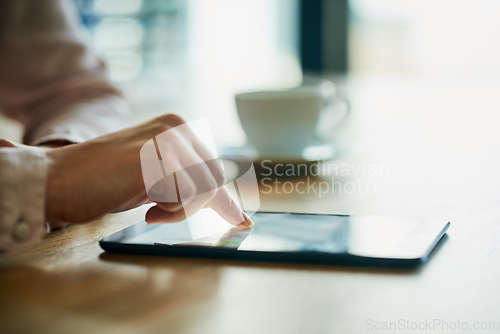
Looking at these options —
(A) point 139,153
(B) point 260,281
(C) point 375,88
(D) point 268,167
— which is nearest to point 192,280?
(B) point 260,281

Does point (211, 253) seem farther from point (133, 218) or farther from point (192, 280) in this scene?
point (133, 218)

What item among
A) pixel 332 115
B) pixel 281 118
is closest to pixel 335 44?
pixel 332 115

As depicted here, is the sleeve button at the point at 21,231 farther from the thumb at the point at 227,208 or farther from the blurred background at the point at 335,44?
the blurred background at the point at 335,44

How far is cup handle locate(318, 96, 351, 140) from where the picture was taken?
1002 mm

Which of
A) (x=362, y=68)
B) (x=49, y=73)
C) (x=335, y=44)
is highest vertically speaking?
(x=49, y=73)

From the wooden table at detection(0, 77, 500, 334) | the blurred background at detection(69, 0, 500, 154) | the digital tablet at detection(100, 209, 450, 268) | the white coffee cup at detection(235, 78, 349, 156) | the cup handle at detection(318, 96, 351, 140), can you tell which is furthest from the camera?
the blurred background at detection(69, 0, 500, 154)

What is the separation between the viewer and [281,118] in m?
0.90

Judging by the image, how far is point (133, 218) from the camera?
62 centimetres

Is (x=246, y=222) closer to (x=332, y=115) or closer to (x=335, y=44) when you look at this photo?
(x=332, y=115)

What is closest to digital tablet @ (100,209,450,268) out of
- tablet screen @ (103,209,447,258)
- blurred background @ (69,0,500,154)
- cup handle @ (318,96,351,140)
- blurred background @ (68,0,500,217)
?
tablet screen @ (103,209,447,258)

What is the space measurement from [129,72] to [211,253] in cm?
487

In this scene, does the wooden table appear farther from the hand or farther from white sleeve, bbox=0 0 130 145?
white sleeve, bbox=0 0 130 145

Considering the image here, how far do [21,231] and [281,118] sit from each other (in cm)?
51

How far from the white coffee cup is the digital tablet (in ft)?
1.19
